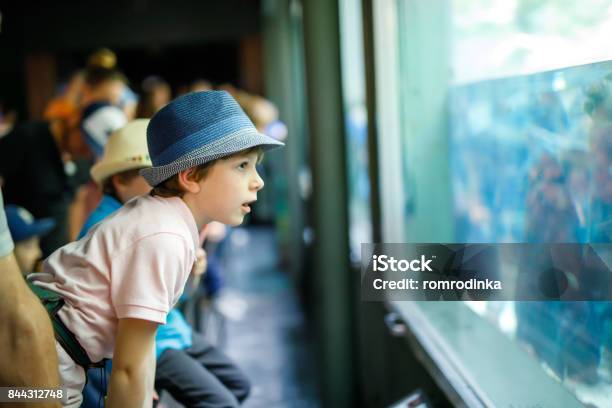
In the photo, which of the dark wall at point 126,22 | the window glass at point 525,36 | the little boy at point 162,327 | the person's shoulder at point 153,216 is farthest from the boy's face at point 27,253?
the dark wall at point 126,22

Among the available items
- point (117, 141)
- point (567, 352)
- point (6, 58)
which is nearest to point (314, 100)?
point (117, 141)

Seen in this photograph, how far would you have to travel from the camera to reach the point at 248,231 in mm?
9477

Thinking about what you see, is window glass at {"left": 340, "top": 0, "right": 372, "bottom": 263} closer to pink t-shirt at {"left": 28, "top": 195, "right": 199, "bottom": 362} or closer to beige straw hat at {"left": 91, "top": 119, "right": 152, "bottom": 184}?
beige straw hat at {"left": 91, "top": 119, "right": 152, "bottom": 184}

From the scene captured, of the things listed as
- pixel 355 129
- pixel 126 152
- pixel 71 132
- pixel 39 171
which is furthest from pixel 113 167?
pixel 355 129

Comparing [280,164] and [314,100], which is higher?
[314,100]

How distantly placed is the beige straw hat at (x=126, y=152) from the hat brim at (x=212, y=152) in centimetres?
47

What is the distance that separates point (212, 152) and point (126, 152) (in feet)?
1.93

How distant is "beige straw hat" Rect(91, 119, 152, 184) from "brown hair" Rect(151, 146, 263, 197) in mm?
427

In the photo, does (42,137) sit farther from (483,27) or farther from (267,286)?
(267,286)

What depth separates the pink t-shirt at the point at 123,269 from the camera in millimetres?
1156

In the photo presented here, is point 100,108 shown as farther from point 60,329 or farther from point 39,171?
point 60,329

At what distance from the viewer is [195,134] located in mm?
1228

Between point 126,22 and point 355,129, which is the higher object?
point 126,22

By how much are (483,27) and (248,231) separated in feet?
25.2
